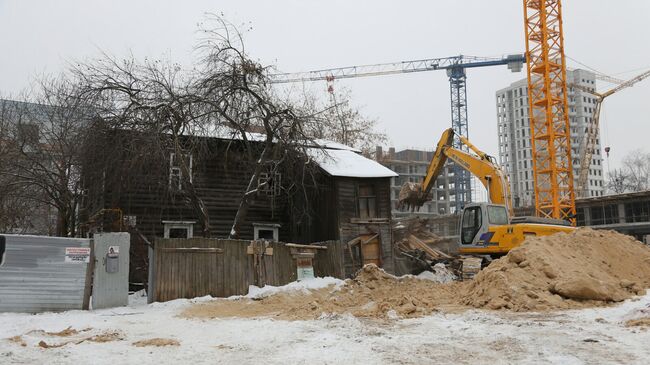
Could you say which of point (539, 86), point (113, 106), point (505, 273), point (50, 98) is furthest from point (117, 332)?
point (539, 86)

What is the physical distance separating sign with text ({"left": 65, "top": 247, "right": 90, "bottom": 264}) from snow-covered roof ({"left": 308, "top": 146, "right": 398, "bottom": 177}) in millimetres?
10655

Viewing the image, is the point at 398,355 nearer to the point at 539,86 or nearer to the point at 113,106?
the point at 113,106

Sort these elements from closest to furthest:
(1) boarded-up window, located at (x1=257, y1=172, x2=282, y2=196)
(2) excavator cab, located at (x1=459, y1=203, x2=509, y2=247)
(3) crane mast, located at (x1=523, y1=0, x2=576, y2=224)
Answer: (2) excavator cab, located at (x1=459, y1=203, x2=509, y2=247) < (1) boarded-up window, located at (x1=257, y1=172, x2=282, y2=196) < (3) crane mast, located at (x1=523, y1=0, x2=576, y2=224)

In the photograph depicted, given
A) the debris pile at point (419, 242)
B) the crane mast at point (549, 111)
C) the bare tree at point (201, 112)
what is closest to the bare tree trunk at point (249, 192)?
the bare tree at point (201, 112)

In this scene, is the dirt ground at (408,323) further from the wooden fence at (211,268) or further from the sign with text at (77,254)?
the sign with text at (77,254)

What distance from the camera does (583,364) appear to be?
6926mm

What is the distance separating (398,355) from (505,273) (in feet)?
22.5

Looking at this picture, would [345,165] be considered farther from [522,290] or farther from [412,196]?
[522,290]

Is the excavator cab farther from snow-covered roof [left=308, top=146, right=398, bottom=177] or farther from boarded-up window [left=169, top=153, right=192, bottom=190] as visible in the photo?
boarded-up window [left=169, top=153, right=192, bottom=190]

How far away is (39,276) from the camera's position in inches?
519

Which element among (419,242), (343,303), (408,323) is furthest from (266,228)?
(408,323)

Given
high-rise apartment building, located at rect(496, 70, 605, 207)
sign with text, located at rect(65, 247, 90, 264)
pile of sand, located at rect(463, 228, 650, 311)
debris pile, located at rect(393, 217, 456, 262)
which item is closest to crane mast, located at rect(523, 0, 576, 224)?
debris pile, located at rect(393, 217, 456, 262)

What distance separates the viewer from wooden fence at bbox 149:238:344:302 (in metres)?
15.2

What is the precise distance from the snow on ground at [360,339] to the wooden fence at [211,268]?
2863 mm
